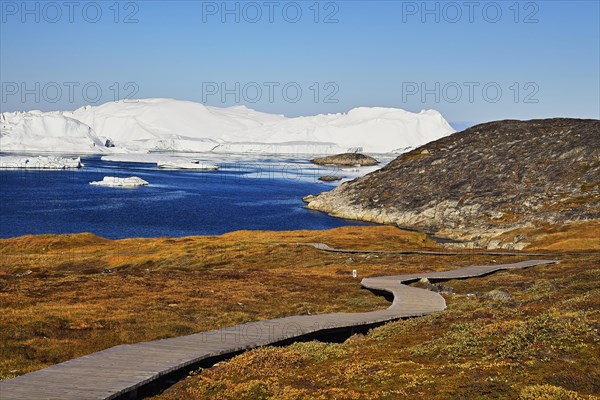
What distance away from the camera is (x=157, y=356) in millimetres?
22969

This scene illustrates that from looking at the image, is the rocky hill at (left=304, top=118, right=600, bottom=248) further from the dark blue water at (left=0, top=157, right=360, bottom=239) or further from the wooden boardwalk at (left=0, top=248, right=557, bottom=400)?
the wooden boardwalk at (left=0, top=248, right=557, bottom=400)

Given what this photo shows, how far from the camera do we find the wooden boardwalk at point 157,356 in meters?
18.7

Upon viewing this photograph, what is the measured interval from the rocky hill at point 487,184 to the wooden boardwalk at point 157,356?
81807 millimetres

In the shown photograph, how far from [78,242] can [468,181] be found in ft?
285

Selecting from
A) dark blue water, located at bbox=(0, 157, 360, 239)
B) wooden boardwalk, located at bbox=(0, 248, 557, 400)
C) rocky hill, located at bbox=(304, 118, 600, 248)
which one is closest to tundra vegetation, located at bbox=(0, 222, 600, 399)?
wooden boardwalk, located at bbox=(0, 248, 557, 400)

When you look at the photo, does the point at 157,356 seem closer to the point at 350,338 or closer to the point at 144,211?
the point at 350,338

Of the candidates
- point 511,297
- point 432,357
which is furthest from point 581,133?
point 432,357

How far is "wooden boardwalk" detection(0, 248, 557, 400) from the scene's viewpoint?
18734mm

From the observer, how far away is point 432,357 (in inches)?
874

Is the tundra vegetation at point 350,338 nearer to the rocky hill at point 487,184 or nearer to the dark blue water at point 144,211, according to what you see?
the dark blue water at point 144,211

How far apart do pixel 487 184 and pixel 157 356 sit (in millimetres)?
123715

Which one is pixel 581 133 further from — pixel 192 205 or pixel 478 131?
pixel 192 205

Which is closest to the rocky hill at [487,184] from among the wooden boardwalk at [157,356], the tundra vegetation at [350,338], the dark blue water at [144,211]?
the dark blue water at [144,211]

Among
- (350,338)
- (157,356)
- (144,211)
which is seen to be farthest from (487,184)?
(157,356)
